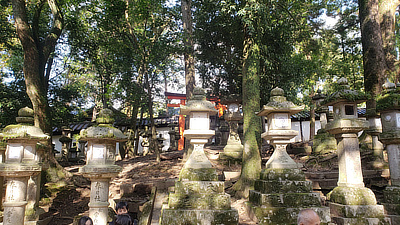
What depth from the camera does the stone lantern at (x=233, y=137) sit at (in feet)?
34.8

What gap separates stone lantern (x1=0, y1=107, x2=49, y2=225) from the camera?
17.1 feet

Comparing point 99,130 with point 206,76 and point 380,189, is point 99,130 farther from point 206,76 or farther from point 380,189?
point 206,76

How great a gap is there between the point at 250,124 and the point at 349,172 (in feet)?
8.54

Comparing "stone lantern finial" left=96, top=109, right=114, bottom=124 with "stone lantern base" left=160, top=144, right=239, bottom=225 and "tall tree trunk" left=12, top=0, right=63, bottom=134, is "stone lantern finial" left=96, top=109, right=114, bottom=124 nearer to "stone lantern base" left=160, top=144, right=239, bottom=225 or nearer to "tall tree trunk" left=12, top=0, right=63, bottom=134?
"stone lantern base" left=160, top=144, right=239, bottom=225

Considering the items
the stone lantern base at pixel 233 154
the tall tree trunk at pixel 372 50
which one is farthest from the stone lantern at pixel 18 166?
the tall tree trunk at pixel 372 50

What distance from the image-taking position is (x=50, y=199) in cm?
849

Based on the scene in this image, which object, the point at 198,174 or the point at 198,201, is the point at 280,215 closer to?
the point at 198,201

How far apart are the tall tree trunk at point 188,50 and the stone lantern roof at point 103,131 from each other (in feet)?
18.6

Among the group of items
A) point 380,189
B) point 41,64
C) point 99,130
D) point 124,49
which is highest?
point 124,49

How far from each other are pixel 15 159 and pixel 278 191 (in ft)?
18.5

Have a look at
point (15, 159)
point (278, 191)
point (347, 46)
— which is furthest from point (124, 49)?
point (347, 46)

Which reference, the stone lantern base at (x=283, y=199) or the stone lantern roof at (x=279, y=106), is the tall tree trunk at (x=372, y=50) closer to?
the stone lantern roof at (x=279, y=106)

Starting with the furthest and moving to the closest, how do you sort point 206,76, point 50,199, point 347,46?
point 347,46 < point 206,76 < point 50,199

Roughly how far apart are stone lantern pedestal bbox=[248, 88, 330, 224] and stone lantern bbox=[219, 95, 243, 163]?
4515 mm
